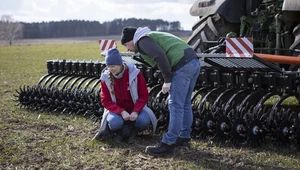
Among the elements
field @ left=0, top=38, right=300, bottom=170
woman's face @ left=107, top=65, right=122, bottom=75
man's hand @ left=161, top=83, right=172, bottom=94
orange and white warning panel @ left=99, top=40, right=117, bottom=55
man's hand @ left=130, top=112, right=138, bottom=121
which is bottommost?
field @ left=0, top=38, right=300, bottom=170

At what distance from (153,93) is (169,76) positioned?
2.07 meters

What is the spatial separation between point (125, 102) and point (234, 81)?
1.28 metres

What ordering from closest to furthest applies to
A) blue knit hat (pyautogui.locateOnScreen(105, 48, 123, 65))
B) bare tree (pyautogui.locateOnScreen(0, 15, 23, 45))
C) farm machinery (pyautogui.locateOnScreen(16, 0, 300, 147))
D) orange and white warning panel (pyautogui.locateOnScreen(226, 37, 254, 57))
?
farm machinery (pyautogui.locateOnScreen(16, 0, 300, 147))
blue knit hat (pyautogui.locateOnScreen(105, 48, 123, 65))
orange and white warning panel (pyautogui.locateOnScreen(226, 37, 254, 57))
bare tree (pyautogui.locateOnScreen(0, 15, 23, 45))

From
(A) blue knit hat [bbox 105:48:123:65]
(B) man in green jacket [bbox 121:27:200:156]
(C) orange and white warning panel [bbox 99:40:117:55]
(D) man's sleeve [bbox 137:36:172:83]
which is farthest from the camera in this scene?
Result: (C) orange and white warning panel [bbox 99:40:117:55]

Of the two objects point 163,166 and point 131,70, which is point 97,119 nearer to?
point 131,70

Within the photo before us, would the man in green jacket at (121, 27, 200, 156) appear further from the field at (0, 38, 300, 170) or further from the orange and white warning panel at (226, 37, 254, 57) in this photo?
the orange and white warning panel at (226, 37, 254, 57)

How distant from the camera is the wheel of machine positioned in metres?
7.39

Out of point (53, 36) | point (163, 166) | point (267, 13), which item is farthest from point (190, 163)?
point (53, 36)

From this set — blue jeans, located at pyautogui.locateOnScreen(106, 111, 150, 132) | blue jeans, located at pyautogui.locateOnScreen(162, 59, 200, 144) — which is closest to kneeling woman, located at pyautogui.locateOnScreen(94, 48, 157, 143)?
blue jeans, located at pyautogui.locateOnScreen(106, 111, 150, 132)

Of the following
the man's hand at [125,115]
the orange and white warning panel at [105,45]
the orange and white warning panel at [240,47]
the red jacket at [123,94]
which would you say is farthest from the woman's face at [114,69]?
the orange and white warning panel at [105,45]

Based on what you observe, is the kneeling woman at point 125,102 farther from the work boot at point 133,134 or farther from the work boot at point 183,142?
the work boot at point 183,142

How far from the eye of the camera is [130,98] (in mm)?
5270

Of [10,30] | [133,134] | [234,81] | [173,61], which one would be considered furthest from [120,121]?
[10,30]

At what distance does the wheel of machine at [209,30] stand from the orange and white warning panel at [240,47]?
196 cm
